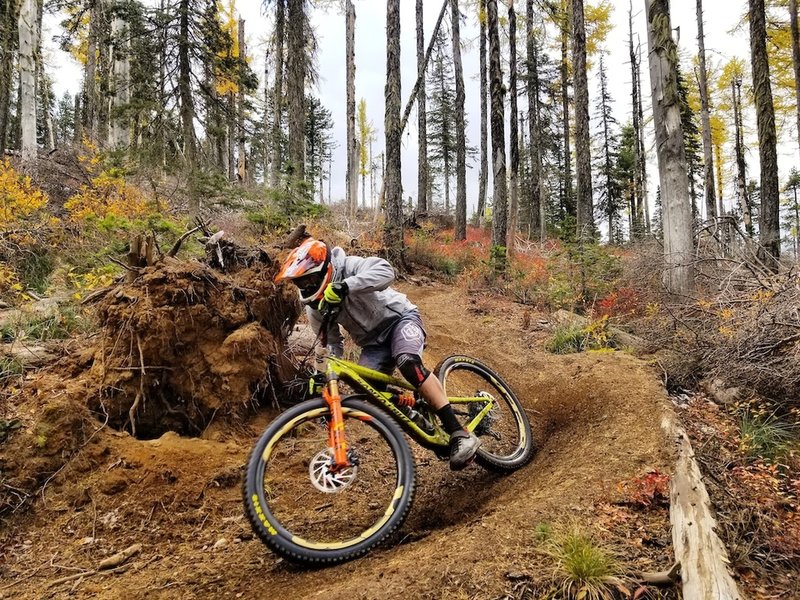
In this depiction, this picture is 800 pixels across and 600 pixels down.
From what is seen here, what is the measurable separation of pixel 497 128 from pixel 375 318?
10725 mm

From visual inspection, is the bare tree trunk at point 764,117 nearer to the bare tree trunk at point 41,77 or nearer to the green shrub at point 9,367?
the green shrub at point 9,367

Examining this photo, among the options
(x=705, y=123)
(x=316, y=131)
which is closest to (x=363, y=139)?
(x=316, y=131)

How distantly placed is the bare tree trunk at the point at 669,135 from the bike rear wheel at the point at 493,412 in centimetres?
436

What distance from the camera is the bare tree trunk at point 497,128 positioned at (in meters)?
12.7

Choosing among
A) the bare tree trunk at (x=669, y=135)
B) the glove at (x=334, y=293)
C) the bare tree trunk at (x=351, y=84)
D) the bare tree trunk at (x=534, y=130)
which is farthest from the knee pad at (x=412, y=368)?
the bare tree trunk at (x=534, y=130)

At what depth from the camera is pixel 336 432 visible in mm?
2975

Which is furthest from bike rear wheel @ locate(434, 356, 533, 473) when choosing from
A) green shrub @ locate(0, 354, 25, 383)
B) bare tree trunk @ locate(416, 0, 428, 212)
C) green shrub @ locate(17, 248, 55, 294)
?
bare tree trunk @ locate(416, 0, 428, 212)

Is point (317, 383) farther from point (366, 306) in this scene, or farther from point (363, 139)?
point (363, 139)

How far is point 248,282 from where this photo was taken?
16.0 ft

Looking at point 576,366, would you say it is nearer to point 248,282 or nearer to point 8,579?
point 248,282

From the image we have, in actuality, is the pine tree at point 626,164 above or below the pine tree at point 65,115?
below

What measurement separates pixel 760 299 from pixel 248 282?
206 inches

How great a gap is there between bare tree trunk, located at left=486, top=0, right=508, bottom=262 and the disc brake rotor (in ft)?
32.2

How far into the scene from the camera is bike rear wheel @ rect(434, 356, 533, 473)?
4.28 m
